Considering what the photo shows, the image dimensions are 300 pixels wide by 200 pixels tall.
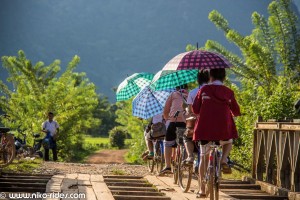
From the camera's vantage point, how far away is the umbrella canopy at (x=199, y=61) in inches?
312

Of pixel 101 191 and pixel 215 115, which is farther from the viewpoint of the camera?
pixel 101 191

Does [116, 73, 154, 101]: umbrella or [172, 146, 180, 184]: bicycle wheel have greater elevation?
[116, 73, 154, 101]: umbrella

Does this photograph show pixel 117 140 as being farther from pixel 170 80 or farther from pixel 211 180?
pixel 211 180

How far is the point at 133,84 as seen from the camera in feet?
42.8

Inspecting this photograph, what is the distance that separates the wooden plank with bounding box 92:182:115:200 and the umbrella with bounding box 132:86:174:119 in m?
2.97

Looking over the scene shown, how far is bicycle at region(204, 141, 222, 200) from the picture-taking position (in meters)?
6.47

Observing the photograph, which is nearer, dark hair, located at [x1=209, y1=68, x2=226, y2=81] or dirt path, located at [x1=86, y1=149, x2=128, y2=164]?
dark hair, located at [x1=209, y1=68, x2=226, y2=81]

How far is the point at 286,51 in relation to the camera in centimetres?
2400

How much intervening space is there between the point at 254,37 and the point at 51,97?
9.81 meters

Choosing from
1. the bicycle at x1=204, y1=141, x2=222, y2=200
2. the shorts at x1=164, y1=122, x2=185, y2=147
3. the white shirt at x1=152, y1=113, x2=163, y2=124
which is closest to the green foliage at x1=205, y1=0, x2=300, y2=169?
the white shirt at x1=152, y1=113, x2=163, y2=124

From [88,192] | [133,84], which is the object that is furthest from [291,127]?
[133,84]

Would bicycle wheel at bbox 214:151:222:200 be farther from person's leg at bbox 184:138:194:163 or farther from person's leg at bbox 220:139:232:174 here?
person's leg at bbox 184:138:194:163

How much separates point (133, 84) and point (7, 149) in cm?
289

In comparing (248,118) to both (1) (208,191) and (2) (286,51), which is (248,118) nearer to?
(2) (286,51)
